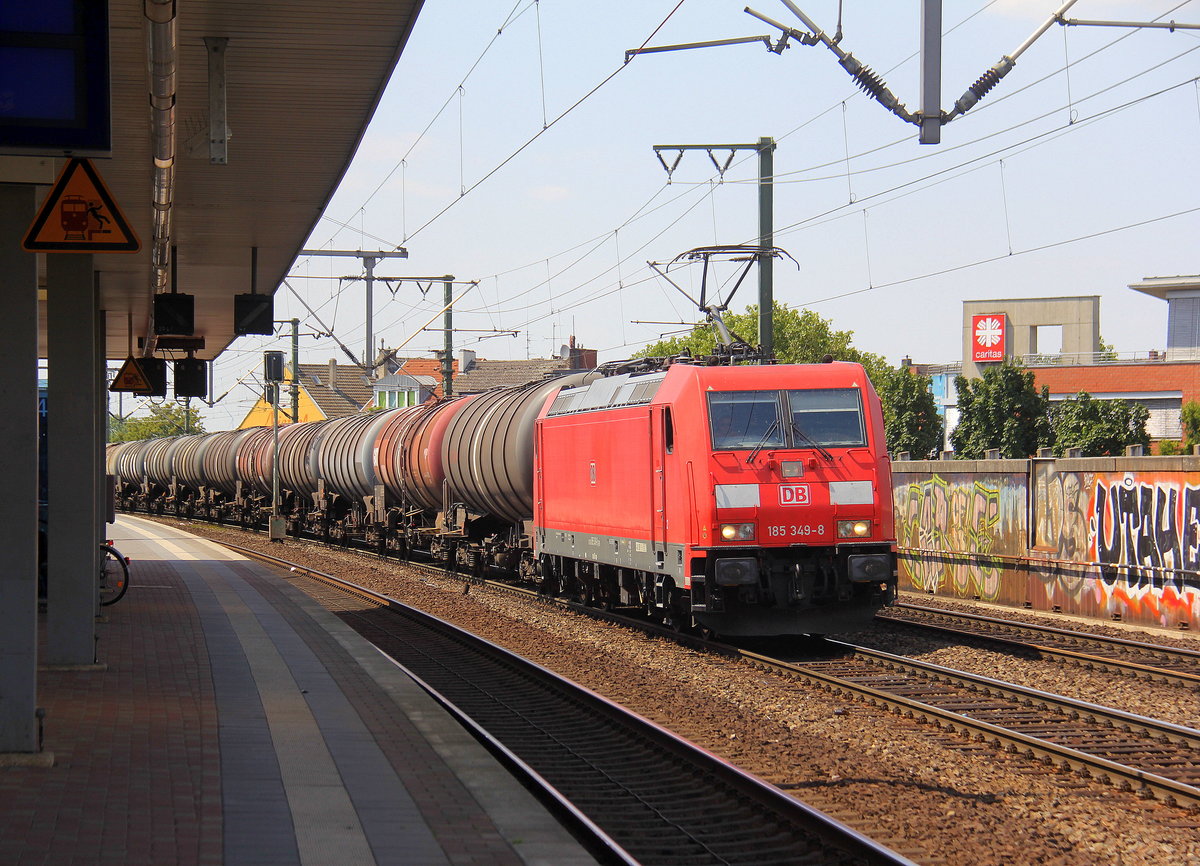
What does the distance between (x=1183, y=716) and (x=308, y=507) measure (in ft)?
105

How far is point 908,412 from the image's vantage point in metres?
66.6

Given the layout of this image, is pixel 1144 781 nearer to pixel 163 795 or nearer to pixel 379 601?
pixel 163 795

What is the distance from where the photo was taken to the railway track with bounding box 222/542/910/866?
6895 mm

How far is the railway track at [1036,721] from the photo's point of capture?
27.7 ft

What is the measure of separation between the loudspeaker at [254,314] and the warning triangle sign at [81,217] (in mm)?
8805

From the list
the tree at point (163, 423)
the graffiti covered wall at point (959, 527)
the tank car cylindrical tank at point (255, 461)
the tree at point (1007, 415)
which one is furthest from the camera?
the tree at point (163, 423)

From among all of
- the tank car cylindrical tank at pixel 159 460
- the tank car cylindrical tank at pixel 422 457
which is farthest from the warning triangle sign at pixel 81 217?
the tank car cylindrical tank at pixel 159 460

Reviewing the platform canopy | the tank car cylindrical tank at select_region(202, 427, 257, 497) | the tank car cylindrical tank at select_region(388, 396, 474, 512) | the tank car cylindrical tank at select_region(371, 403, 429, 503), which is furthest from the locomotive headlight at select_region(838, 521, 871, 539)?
the tank car cylindrical tank at select_region(202, 427, 257, 497)

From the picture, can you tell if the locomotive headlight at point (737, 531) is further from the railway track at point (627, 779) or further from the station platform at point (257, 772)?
the station platform at point (257, 772)

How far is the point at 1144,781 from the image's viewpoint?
805 centimetres

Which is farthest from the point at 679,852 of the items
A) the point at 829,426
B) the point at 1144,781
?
the point at 829,426

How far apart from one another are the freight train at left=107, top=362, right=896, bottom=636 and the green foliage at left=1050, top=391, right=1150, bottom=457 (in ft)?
95.4

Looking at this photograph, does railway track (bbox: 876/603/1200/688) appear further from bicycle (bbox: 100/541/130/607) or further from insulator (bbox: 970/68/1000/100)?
bicycle (bbox: 100/541/130/607)

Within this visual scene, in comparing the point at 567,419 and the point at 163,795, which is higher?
the point at 567,419
